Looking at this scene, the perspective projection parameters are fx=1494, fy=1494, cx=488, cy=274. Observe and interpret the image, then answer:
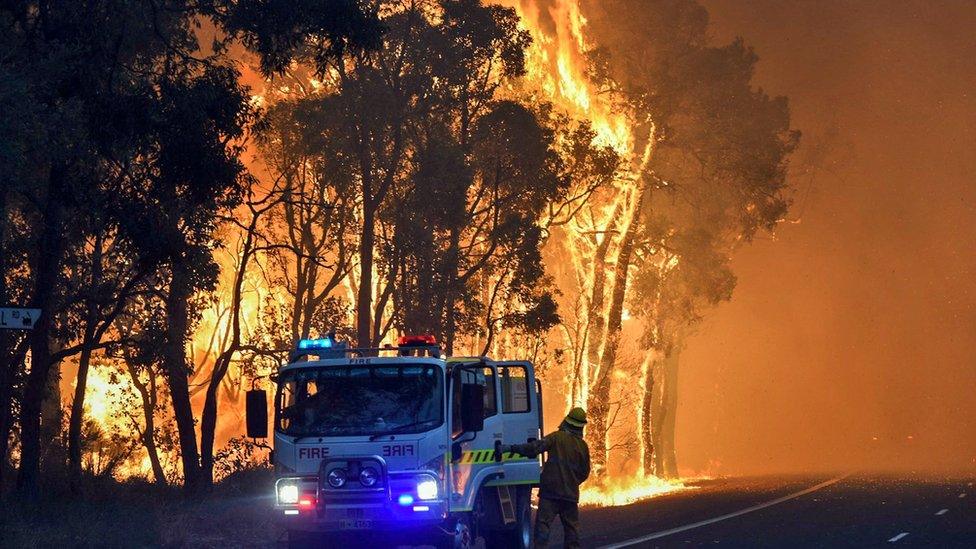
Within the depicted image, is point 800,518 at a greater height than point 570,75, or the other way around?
point 570,75

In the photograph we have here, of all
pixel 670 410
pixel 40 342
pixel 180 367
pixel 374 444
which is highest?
pixel 670 410

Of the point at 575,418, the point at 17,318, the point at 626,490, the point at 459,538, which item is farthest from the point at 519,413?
the point at 626,490

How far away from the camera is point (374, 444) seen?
674 inches

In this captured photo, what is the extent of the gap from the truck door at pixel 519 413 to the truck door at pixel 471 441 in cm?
30

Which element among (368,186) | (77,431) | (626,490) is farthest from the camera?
(626,490)

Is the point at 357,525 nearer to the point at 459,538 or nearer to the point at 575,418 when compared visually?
the point at 459,538

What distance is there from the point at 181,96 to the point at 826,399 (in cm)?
9825

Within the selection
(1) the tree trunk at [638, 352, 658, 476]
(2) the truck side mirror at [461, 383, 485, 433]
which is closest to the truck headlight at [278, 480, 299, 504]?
(2) the truck side mirror at [461, 383, 485, 433]

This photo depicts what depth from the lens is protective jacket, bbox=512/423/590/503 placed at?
1789cm

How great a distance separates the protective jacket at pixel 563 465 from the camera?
58.7ft

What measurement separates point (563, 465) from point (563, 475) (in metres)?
0.12

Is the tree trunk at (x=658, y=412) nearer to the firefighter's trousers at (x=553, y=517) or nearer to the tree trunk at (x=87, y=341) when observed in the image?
the tree trunk at (x=87, y=341)

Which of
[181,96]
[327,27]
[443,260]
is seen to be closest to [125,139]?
[181,96]

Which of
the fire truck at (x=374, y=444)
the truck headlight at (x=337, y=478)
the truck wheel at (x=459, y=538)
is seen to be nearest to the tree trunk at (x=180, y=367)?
the fire truck at (x=374, y=444)
